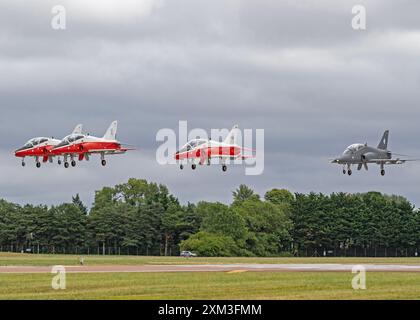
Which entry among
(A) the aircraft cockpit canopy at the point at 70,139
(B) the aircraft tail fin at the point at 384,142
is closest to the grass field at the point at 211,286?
(B) the aircraft tail fin at the point at 384,142

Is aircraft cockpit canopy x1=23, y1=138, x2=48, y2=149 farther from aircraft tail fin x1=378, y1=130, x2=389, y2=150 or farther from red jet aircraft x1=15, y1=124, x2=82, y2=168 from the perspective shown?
aircraft tail fin x1=378, y1=130, x2=389, y2=150

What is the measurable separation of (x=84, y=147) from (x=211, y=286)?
5167cm

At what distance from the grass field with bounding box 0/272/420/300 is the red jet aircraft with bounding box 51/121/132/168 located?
1229 inches

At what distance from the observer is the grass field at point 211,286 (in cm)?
7862

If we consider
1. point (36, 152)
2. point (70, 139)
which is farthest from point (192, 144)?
point (36, 152)

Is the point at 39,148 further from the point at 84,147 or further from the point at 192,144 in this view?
the point at 192,144

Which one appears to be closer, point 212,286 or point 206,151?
point 212,286

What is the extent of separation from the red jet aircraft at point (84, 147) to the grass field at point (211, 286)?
31218 millimetres

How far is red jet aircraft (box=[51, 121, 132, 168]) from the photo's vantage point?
133 meters

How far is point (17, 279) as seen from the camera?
9588cm

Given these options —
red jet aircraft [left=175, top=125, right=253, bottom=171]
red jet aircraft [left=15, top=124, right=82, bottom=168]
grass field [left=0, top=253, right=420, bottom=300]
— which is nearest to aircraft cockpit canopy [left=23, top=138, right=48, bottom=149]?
red jet aircraft [left=15, top=124, right=82, bottom=168]

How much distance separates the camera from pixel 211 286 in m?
86.9
